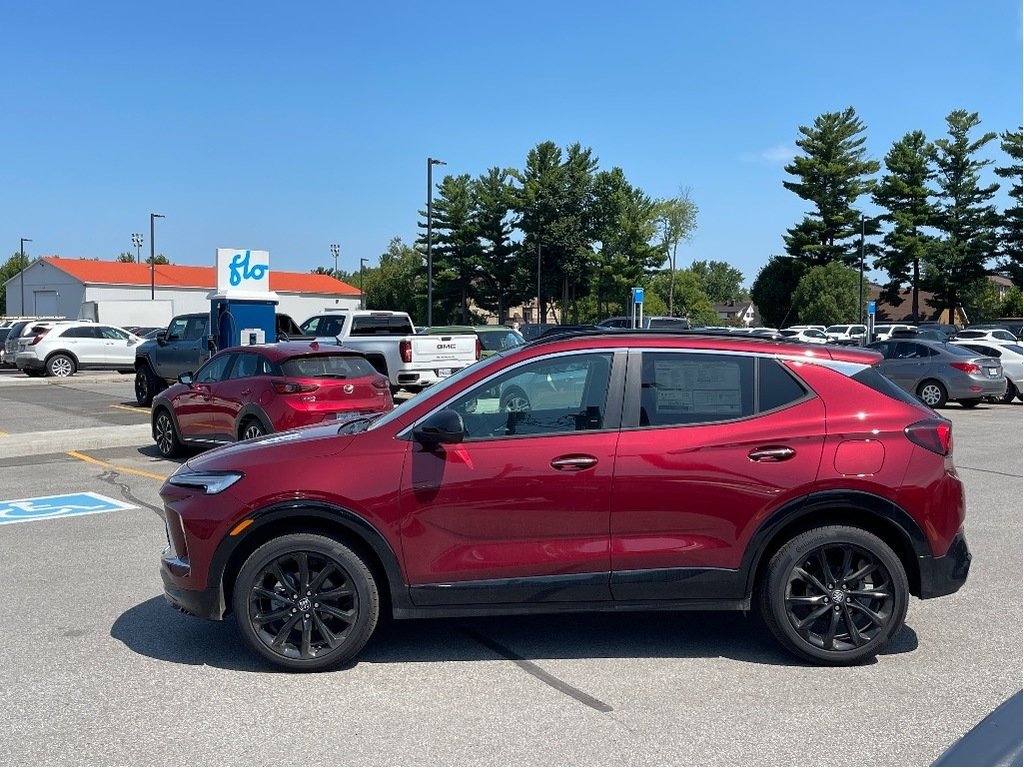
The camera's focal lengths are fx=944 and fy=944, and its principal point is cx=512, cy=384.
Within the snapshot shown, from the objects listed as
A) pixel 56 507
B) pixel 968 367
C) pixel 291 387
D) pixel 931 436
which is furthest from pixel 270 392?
pixel 968 367

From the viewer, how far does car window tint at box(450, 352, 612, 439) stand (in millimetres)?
4918

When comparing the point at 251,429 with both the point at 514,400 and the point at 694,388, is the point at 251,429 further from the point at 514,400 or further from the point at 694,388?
the point at 694,388

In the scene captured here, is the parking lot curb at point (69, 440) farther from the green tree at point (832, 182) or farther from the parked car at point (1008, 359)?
the green tree at point (832, 182)

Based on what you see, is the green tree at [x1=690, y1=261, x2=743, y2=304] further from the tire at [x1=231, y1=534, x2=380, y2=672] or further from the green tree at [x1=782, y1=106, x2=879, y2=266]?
the tire at [x1=231, y1=534, x2=380, y2=672]

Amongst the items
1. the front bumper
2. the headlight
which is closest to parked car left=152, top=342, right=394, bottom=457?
the headlight

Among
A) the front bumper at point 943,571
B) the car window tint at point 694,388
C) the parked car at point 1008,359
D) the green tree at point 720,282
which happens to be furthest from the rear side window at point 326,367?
the green tree at point 720,282

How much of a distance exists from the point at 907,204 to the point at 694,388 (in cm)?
6987

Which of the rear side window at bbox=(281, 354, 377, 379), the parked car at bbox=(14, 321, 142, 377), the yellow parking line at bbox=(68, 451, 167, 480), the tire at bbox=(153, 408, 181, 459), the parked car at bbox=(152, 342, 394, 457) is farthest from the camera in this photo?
the parked car at bbox=(14, 321, 142, 377)

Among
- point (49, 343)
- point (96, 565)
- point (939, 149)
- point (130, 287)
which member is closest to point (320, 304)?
point (130, 287)

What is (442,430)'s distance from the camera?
473cm

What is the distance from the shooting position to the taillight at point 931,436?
16.2 ft

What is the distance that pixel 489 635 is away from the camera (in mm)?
5414

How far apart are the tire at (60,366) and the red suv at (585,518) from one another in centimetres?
2705

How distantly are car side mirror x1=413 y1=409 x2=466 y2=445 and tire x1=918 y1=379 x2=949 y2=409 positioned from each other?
18059mm
